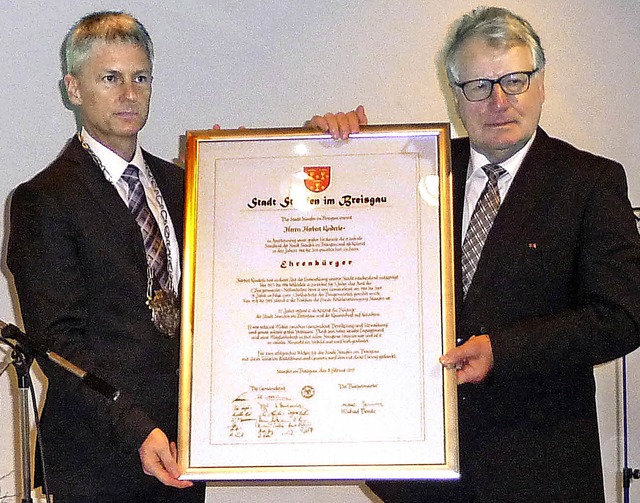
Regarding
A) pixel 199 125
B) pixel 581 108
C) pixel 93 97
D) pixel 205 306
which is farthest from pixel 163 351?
pixel 581 108

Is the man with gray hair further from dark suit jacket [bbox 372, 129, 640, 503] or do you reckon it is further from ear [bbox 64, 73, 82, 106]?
dark suit jacket [bbox 372, 129, 640, 503]

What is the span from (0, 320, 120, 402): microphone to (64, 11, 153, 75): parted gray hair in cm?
80

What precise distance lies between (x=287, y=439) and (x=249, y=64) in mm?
1939

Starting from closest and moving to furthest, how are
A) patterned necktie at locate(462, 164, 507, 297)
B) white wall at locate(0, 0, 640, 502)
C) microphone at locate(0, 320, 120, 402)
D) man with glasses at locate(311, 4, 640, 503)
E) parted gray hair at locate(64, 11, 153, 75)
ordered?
microphone at locate(0, 320, 120, 402) → man with glasses at locate(311, 4, 640, 503) → patterned necktie at locate(462, 164, 507, 297) → parted gray hair at locate(64, 11, 153, 75) → white wall at locate(0, 0, 640, 502)

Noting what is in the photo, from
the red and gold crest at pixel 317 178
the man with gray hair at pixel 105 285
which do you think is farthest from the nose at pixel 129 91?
the red and gold crest at pixel 317 178

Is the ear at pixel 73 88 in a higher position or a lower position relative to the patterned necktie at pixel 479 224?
higher

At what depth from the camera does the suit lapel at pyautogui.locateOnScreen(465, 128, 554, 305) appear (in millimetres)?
2379

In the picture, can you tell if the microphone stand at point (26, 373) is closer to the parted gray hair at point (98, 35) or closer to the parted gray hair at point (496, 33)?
the parted gray hair at point (98, 35)

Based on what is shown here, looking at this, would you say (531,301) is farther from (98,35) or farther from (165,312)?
(98,35)

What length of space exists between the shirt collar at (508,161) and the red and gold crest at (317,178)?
398mm

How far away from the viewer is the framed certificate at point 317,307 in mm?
2344

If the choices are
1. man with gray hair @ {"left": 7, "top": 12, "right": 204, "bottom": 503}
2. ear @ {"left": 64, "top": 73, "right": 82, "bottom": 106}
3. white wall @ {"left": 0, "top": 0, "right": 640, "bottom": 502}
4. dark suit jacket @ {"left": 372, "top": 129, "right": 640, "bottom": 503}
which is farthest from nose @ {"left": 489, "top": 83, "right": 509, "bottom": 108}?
white wall @ {"left": 0, "top": 0, "right": 640, "bottom": 502}

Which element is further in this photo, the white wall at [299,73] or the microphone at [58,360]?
the white wall at [299,73]

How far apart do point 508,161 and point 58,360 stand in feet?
4.14
